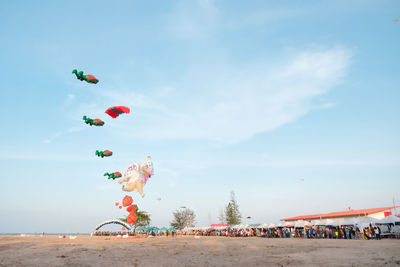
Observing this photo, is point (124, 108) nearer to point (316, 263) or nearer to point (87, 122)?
point (87, 122)

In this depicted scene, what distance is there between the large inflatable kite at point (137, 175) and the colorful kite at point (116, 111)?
328 inches

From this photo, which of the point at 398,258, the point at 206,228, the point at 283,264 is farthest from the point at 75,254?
the point at 206,228

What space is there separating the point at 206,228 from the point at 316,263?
44414 mm

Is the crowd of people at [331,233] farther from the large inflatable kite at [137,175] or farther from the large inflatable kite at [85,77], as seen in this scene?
the large inflatable kite at [85,77]

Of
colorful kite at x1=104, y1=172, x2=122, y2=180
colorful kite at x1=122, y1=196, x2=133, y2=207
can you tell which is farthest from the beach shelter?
colorful kite at x1=104, y1=172, x2=122, y2=180

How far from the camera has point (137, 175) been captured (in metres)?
28.0

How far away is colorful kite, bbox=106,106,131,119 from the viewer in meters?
21.2

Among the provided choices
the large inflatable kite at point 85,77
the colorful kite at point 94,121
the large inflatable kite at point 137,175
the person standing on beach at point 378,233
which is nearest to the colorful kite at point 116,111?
the colorful kite at point 94,121

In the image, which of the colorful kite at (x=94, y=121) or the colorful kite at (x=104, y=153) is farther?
the colorful kite at (x=104, y=153)

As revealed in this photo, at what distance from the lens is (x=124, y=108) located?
2128 centimetres

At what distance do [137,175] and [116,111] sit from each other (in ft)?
28.8

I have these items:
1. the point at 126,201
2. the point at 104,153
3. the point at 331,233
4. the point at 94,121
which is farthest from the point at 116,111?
the point at 331,233

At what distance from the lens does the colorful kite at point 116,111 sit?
2117cm

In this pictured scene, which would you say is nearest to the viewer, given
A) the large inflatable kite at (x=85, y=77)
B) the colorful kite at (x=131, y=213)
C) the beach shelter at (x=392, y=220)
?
the large inflatable kite at (x=85, y=77)
